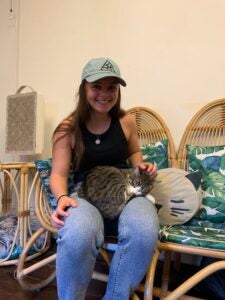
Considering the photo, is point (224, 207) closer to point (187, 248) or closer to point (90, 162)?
point (187, 248)

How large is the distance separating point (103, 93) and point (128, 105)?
2.11 feet

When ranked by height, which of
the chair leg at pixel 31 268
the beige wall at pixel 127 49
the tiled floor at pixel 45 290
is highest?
the beige wall at pixel 127 49

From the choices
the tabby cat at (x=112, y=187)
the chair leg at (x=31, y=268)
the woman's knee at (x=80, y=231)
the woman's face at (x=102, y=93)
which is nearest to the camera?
the woman's knee at (x=80, y=231)

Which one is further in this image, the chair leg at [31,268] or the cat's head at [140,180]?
the chair leg at [31,268]

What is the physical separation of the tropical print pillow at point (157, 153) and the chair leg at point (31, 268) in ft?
1.95

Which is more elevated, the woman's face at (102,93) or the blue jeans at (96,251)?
the woman's face at (102,93)

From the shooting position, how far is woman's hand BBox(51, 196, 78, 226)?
87 cm

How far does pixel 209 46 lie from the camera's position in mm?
1432

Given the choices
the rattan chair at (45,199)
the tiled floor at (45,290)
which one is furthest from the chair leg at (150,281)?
the tiled floor at (45,290)

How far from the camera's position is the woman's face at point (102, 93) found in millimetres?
1022

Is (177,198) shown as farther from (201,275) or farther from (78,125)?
(78,125)

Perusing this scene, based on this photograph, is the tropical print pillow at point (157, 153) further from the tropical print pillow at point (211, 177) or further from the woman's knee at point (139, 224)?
the woman's knee at point (139, 224)

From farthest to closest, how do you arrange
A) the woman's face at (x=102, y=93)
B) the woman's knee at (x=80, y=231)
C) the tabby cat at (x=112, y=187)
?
the woman's face at (x=102, y=93) → the tabby cat at (x=112, y=187) → the woman's knee at (x=80, y=231)

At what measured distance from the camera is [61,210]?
877 millimetres
